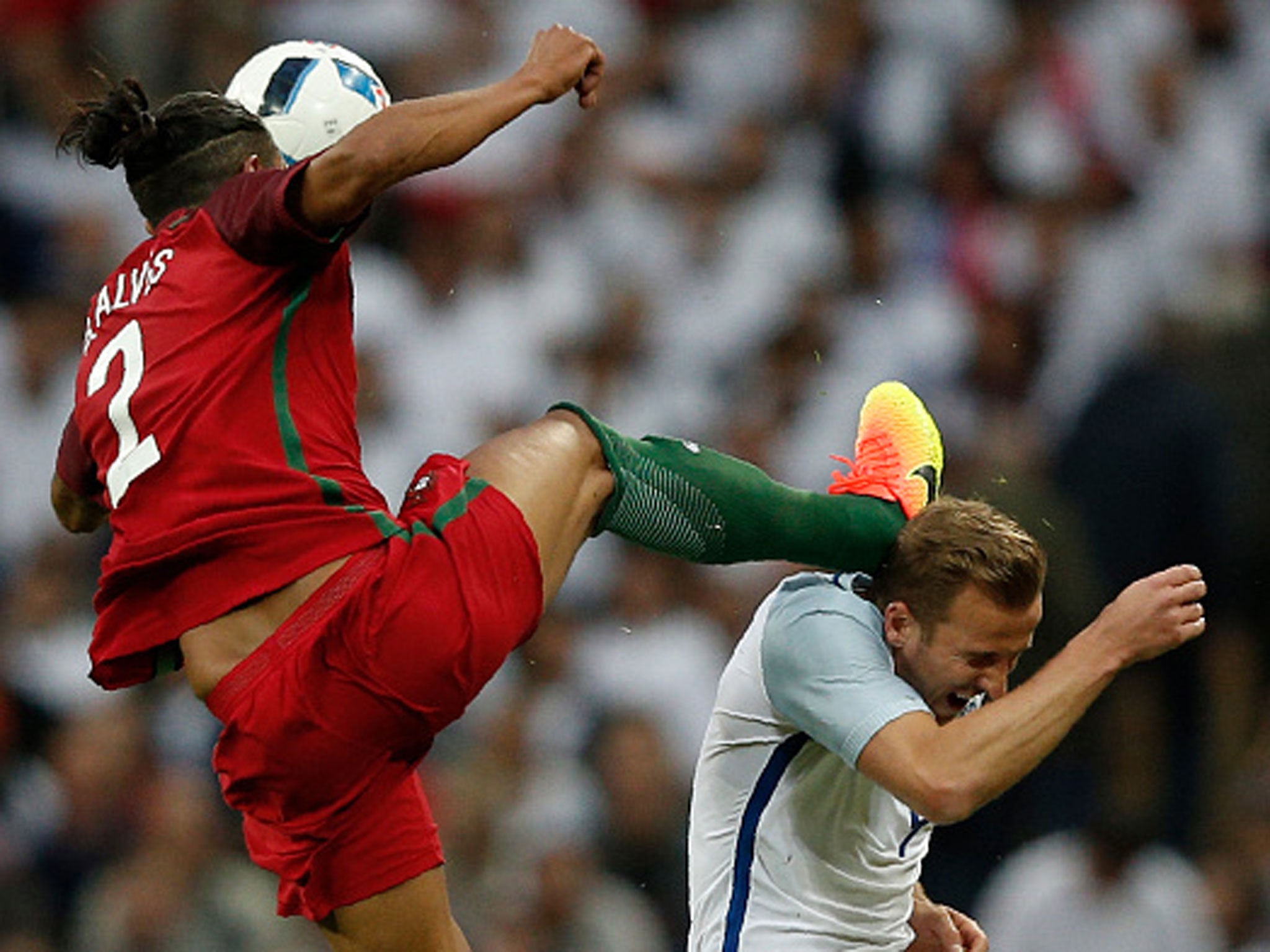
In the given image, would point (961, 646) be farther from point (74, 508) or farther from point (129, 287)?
point (74, 508)

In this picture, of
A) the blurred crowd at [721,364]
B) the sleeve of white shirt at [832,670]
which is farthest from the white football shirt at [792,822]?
the blurred crowd at [721,364]

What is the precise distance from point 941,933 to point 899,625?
0.55 meters

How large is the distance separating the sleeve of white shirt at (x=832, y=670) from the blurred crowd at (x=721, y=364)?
2.40 metres

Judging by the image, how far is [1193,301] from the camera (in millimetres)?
6480

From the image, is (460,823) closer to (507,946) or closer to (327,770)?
(507,946)

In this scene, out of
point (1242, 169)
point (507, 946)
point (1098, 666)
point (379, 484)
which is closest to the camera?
point (1098, 666)

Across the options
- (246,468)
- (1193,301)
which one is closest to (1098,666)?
(246,468)

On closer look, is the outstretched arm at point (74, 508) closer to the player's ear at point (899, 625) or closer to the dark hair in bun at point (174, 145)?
the dark hair in bun at point (174, 145)

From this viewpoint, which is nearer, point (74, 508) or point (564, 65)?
point (564, 65)

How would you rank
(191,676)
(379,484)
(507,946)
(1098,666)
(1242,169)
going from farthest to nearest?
(1242,169), (379,484), (507,946), (191,676), (1098,666)

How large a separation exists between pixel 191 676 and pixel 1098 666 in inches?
50.0

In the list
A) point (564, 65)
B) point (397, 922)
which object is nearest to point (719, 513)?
point (564, 65)

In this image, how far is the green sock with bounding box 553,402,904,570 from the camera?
323 cm

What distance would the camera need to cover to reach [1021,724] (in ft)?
9.59
